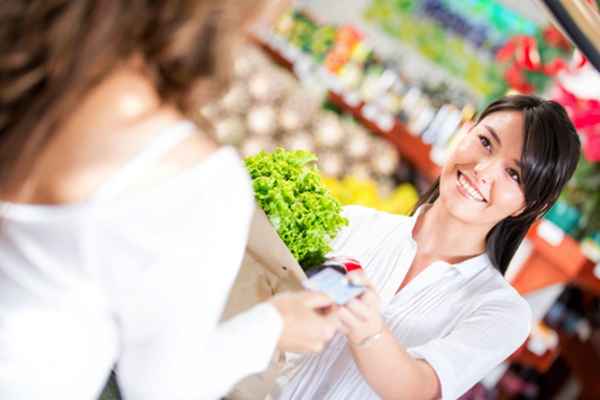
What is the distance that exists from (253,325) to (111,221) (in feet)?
0.78

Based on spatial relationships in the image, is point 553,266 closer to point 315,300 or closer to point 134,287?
point 315,300

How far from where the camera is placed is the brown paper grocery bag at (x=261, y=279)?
1.06m

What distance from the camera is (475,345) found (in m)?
1.19

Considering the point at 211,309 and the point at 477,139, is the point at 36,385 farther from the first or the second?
the point at 477,139

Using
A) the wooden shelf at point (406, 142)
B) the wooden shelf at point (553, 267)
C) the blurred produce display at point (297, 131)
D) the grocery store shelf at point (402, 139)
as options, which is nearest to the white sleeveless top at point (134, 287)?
the wooden shelf at point (553, 267)

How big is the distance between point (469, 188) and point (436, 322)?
0.79 ft

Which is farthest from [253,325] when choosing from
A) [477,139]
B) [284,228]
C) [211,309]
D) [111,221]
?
[477,139]

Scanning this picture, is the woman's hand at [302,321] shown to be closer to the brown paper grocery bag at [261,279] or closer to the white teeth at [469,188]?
the brown paper grocery bag at [261,279]

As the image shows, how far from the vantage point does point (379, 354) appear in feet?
3.49

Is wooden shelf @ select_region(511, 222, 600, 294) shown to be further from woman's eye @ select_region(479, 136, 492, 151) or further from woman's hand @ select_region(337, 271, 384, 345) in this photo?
woman's hand @ select_region(337, 271, 384, 345)

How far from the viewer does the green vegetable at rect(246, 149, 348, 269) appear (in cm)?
124

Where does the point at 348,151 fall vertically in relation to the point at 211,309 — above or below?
below

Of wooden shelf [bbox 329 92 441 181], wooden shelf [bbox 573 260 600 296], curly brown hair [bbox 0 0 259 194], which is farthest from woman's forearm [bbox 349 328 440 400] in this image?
wooden shelf [bbox 329 92 441 181]

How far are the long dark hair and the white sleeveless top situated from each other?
58cm
